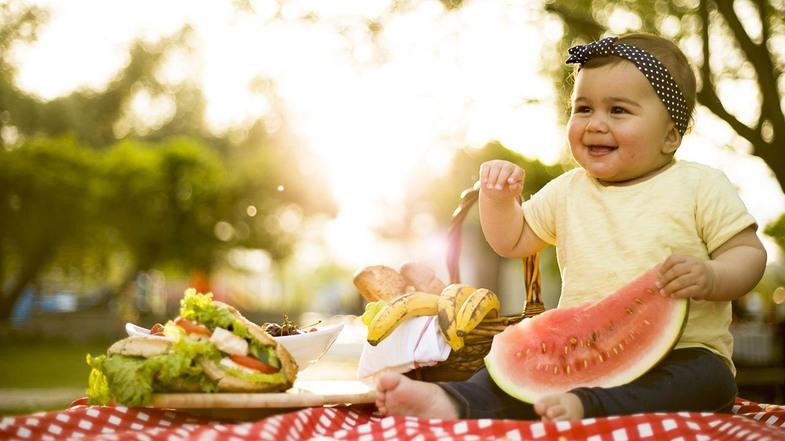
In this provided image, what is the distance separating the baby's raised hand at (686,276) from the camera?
2.07 m

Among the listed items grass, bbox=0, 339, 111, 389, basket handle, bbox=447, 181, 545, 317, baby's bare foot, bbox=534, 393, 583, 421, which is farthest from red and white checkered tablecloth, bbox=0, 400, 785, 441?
grass, bbox=0, 339, 111, 389

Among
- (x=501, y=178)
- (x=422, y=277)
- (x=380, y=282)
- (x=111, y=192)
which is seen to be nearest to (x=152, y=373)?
(x=501, y=178)

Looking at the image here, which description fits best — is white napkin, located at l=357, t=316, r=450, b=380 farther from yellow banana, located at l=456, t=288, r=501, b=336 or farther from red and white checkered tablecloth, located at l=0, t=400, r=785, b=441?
red and white checkered tablecloth, located at l=0, t=400, r=785, b=441

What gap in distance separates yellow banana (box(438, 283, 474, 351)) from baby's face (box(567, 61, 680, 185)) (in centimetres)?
61

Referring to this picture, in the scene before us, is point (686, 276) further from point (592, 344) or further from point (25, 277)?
point (25, 277)

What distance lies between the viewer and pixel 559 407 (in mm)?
1994

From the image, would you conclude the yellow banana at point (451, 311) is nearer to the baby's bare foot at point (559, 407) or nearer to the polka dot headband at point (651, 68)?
the baby's bare foot at point (559, 407)

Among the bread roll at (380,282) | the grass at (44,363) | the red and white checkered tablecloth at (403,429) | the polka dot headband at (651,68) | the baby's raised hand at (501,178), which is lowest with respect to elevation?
the grass at (44,363)

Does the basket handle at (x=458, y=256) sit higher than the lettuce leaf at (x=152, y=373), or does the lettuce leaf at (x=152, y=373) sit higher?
the basket handle at (x=458, y=256)

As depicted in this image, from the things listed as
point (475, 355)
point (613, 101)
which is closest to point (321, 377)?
point (475, 355)

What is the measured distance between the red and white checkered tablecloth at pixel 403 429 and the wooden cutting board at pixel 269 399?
8 centimetres

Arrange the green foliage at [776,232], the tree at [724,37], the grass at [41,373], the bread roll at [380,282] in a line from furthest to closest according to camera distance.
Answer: the grass at [41,373], the green foliage at [776,232], the tree at [724,37], the bread roll at [380,282]

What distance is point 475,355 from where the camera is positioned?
2.74m

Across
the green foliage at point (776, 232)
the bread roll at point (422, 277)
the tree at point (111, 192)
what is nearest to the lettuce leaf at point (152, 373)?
the bread roll at point (422, 277)
